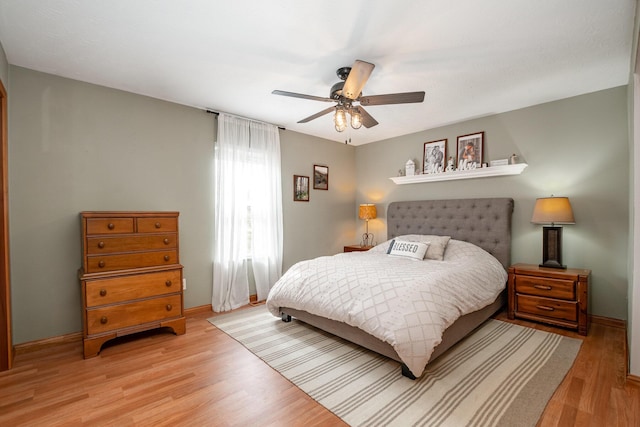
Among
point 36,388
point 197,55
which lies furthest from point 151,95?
point 36,388

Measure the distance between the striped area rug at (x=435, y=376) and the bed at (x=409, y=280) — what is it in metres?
0.13

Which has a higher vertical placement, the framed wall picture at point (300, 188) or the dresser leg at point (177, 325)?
the framed wall picture at point (300, 188)

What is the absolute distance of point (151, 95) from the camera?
3.22 metres

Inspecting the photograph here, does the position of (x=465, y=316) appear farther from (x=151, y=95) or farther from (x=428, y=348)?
(x=151, y=95)

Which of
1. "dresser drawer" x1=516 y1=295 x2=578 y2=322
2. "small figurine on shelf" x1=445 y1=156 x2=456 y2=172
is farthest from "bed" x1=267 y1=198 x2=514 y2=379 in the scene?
"small figurine on shelf" x1=445 y1=156 x2=456 y2=172

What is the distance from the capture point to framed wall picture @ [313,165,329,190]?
4828 millimetres

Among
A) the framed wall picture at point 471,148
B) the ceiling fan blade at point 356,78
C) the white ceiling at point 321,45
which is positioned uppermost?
the white ceiling at point 321,45

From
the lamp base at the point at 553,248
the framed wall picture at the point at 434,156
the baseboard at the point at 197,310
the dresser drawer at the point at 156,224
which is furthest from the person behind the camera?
the framed wall picture at the point at 434,156

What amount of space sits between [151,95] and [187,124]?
45cm

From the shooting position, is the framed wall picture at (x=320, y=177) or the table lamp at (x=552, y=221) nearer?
the table lamp at (x=552, y=221)

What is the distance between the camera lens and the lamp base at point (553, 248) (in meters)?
3.15

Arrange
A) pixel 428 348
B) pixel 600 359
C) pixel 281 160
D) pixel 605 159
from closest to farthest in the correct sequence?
pixel 428 348, pixel 600 359, pixel 605 159, pixel 281 160

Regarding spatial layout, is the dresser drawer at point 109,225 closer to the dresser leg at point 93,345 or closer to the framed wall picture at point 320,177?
the dresser leg at point 93,345

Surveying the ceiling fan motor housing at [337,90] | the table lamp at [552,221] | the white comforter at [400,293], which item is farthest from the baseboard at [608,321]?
the ceiling fan motor housing at [337,90]
